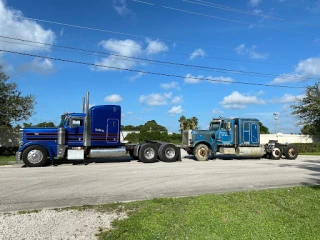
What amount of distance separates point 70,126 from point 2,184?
24.3ft

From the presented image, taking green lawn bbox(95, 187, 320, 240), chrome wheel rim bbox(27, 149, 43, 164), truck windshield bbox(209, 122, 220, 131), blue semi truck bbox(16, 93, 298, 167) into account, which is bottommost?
green lawn bbox(95, 187, 320, 240)

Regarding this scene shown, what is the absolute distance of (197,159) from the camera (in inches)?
778

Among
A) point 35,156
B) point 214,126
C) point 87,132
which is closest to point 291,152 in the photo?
point 214,126

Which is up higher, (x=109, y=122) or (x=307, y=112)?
(x=307, y=112)

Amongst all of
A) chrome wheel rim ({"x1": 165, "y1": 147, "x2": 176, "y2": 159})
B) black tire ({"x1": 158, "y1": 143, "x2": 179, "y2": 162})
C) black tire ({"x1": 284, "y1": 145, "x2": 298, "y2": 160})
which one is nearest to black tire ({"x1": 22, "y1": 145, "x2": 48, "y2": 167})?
black tire ({"x1": 158, "y1": 143, "x2": 179, "y2": 162})

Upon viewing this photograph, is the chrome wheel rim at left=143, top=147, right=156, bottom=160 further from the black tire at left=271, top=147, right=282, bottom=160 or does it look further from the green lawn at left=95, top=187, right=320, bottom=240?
the green lawn at left=95, top=187, right=320, bottom=240

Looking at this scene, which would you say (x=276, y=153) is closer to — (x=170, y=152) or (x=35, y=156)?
(x=170, y=152)

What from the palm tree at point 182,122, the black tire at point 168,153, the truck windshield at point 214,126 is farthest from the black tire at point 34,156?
the palm tree at point 182,122

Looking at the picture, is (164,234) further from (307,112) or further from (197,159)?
(307,112)

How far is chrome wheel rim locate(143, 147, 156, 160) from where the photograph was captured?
59.6ft

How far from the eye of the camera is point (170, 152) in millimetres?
18609

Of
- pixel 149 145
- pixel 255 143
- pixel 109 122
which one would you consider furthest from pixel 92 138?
pixel 255 143

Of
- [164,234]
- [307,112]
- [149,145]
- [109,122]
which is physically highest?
[307,112]

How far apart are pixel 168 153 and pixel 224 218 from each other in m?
13.0
